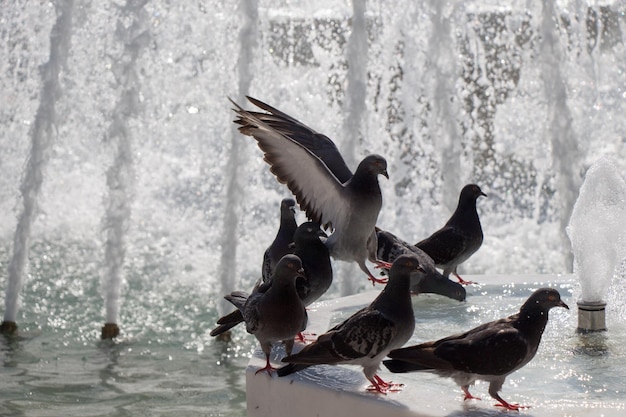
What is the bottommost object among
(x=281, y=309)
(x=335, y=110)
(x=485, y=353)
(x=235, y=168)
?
(x=485, y=353)

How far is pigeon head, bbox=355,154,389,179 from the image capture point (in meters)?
4.77

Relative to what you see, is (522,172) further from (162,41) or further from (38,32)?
(38,32)

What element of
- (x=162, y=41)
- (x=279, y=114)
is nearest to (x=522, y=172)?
(x=162, y=41)

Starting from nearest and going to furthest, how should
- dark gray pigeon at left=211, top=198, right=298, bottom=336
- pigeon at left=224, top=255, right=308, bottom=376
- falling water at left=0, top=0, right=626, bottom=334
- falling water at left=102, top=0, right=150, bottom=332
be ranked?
pigeon at left=224, top=255, right=308, bottom=376
dark gray pigeon at left=211, top=198, right=298, bottom=336
falling water at left=102, top=0, right=150, bottom=332
falling water at left=0, top=0, right=626, bottom=334

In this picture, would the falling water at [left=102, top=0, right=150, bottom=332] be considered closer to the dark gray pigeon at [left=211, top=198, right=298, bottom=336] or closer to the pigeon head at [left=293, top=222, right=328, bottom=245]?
the dark gray pigeon at [left=211, top=198, right=298, bottom=336]

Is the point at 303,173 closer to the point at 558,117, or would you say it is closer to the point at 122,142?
the point at 122,142

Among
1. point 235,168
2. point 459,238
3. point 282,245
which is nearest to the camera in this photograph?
point 282,245

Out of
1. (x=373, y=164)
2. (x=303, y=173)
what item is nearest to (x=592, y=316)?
(x=373, y=164)

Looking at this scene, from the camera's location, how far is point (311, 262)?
4734 millimetres

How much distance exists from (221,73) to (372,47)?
8.01 ft

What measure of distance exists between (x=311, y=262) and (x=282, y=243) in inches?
18.8

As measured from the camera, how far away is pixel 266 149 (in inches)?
186

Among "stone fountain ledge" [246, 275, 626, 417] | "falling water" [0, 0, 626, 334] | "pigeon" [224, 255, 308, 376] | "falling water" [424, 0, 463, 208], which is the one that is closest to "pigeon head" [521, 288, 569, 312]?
"stone fountain ledge" [246, 275, 626, 417]

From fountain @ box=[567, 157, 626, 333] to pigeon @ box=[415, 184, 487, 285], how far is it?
0.53 metres
